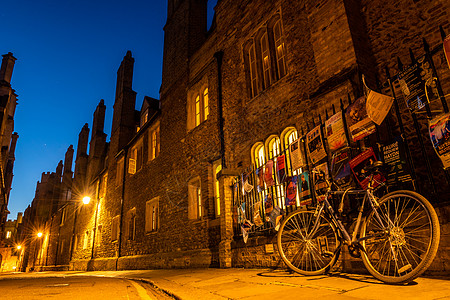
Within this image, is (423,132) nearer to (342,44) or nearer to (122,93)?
(342,44)

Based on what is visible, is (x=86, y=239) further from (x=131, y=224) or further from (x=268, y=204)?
(x=268, y=204)

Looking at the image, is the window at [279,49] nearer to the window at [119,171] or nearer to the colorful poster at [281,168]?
the colorful poster at [281,168]

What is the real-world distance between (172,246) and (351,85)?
8806 mm

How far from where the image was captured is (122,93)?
20.5 metres

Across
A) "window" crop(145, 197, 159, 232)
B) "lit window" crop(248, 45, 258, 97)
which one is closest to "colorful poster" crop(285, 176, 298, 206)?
"lit window" crop(248, 45, 258, 97)

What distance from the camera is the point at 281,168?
6.41m

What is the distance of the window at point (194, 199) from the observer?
1050 centimetres

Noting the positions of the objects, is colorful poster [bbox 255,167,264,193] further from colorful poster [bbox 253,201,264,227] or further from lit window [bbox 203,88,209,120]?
lit window [bbox 203,88,209,120]

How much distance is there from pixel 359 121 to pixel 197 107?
796 cm

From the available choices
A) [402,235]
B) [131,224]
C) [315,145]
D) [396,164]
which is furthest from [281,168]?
[131,224]

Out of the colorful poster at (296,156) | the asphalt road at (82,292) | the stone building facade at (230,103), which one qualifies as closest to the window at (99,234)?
the stone building facade at (230,103)

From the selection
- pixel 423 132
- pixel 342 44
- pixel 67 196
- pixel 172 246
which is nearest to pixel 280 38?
pixel 342 44

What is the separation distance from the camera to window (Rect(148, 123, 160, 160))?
580 inches

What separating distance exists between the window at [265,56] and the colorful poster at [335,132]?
289 cm
